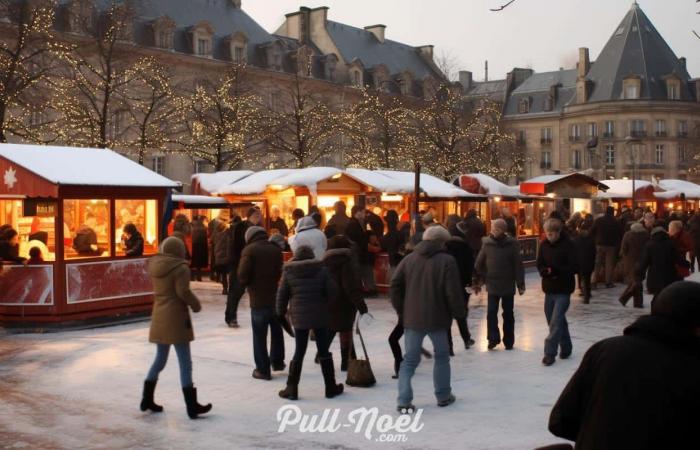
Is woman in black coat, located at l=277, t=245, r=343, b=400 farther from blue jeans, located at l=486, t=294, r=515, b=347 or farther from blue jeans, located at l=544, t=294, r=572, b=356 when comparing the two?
blue jeans, located at l=486, t=294, r=515, b=347

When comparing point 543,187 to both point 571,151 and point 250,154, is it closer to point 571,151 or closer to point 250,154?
point 250,154

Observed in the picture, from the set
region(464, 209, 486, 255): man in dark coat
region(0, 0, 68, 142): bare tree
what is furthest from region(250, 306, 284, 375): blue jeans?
region(0, 0, 68, 142): bare tree

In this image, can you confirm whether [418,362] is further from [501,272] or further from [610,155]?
[610,155]

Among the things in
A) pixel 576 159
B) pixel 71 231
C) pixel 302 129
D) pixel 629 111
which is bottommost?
pixel 71 231

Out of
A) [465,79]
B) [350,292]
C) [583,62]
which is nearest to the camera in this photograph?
[350,292]

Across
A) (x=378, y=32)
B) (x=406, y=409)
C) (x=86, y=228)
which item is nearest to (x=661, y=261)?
→ (x=406, y=409)

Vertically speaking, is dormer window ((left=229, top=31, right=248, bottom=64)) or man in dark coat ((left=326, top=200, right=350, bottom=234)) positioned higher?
dormer window ((left=229, top=31, right=248, bottom=64))

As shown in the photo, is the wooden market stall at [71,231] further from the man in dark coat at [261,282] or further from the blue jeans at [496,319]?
the blue jeans at [496,319]

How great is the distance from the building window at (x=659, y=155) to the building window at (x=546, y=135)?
362 inches

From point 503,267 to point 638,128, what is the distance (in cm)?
6320

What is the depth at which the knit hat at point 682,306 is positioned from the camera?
2.72 metres

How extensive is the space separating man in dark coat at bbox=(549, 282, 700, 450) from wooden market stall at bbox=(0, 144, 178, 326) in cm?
1101

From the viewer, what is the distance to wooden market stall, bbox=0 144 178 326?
12.5 meters

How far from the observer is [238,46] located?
1860 inches
